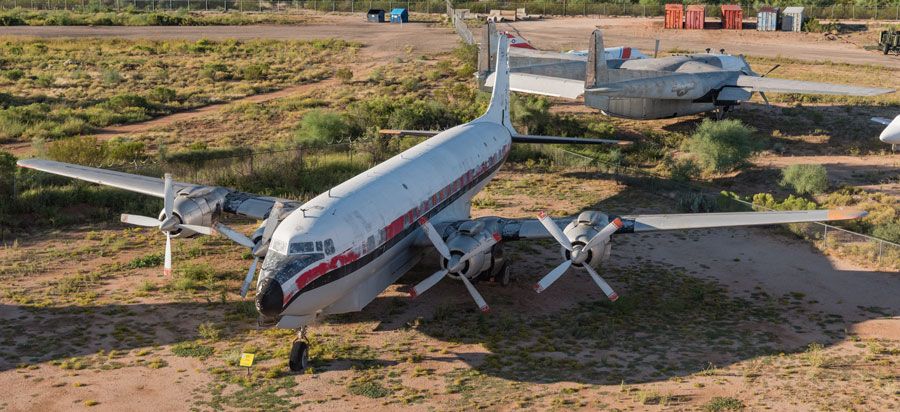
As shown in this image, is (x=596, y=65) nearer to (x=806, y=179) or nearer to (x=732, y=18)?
(x=806, y=179)

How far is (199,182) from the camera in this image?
39.8m

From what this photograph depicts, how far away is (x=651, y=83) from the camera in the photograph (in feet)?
164

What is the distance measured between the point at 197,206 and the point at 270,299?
797cm

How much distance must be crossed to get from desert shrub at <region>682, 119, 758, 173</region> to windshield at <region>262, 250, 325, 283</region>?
3040cm

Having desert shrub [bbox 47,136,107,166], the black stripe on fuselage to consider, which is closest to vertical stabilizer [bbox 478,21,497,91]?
desert shrub [bbox 47,136,107,166]

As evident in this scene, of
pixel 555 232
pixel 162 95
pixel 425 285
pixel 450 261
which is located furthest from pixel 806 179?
pixel 162 95

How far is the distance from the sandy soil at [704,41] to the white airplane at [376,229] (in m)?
63.6

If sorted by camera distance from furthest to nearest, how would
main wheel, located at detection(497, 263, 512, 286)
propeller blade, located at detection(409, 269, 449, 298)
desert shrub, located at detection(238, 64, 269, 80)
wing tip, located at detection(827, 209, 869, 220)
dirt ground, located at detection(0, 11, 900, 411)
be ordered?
desert shrub, located at detection(238, 64, 269, 80) < main wheel, located at detection(497, 263, 512, 286) < wing tip, located at detection(827, 209, 869, 220) < propeller blade, located at detection(409, 269, 449, 298) < dirt ground, located at detection(0, 11, 900, 411)

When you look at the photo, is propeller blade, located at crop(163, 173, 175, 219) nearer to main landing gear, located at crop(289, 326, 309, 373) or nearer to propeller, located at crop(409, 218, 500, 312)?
main landing gear, located at crop(289, 326, 309, 373)

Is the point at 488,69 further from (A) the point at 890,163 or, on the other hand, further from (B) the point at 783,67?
(B) the point at 783,67

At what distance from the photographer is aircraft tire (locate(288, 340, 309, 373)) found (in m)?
22.0

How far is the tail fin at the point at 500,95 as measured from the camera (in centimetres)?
3700

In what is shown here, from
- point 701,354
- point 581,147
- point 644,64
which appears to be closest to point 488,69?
point 581,147

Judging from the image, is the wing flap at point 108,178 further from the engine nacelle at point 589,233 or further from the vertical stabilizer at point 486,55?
the vertical stabilizer at point 486,55
